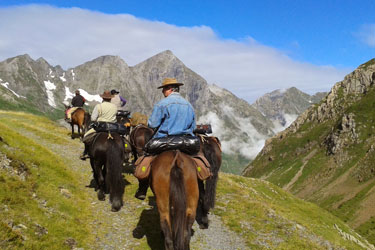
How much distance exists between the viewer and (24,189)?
12.1 m

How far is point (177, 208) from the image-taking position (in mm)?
7621

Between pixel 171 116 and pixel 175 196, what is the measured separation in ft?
8.36

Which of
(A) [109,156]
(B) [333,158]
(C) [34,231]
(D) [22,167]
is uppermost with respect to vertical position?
(A) [109,156]

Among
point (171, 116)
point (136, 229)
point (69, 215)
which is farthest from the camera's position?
point (69, 215)

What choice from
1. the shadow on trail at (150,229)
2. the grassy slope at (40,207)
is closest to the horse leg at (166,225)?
the shadow on trail at (150,229)

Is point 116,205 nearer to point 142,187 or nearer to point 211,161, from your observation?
point 142,187

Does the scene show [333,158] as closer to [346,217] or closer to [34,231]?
[346,217]

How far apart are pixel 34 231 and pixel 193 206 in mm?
5642

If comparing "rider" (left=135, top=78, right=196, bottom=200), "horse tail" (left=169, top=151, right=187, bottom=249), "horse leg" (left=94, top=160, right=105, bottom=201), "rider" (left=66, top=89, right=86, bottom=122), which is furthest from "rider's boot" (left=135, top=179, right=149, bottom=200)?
"rider" (left=66, top=89, right=86, bottom=122)

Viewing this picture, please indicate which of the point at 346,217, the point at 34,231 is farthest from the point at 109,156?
the point at 346,217

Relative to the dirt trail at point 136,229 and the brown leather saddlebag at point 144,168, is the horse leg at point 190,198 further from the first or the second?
the dirt trail at point 136,229

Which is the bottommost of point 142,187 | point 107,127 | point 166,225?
point 166,225

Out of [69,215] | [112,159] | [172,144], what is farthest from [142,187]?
[69,215]

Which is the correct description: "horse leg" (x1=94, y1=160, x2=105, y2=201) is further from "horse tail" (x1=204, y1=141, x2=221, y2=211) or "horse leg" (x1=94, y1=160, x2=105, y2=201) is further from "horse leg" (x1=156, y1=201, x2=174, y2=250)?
"horse leg" (x1=156, y1=201, x2=174, y2=250)
